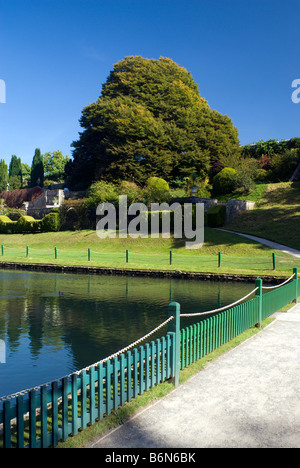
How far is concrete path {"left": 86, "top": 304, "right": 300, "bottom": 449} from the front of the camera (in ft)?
16.1

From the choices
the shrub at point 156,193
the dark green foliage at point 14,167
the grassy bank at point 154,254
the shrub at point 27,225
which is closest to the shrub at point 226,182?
Answer: the shrub at point 156,193

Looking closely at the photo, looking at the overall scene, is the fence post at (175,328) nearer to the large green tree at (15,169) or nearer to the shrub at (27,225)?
the shrub at (27,225)

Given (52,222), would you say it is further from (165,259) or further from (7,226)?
(165,259)

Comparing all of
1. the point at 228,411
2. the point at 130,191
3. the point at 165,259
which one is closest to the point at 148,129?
the point at 130,191

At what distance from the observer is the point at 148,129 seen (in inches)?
1943

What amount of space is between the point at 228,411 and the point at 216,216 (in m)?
32.0

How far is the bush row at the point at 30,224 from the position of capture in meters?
45.9

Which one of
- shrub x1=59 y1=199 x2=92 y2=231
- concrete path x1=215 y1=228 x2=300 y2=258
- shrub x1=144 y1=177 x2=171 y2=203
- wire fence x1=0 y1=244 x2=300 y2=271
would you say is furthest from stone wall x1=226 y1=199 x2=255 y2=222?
shrub x1=59 y1=199 x2=92 y2=231

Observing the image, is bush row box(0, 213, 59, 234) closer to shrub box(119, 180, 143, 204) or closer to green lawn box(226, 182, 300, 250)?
shrub box(119, 180, 143, 204)

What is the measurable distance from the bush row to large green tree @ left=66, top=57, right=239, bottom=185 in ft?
28.5

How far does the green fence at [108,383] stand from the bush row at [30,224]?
36.8 metres

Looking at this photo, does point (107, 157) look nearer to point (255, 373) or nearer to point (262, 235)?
point (262, 235)

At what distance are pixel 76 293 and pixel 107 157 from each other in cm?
3373

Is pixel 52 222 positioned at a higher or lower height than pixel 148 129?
→ lower
